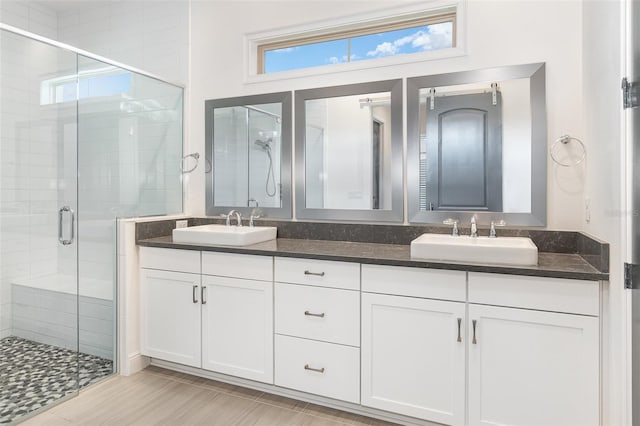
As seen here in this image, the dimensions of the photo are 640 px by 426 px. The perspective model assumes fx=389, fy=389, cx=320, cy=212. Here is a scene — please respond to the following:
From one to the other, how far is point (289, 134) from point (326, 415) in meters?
1.81

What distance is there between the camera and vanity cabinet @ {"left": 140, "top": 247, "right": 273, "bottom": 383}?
7.38ft

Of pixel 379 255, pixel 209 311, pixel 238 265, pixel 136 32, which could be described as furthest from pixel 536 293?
pixel 136 32

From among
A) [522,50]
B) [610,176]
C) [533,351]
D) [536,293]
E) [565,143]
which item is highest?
[522,50]

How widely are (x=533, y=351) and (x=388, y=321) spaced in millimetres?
641

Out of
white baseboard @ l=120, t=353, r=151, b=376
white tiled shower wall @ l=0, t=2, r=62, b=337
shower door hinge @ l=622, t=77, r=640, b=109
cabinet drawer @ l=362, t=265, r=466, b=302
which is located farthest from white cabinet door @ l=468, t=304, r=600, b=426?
white tiled shower wall @ l=0, t=2, r=62, b=337

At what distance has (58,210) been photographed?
7.93ft

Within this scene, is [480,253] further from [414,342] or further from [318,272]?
[318,272]

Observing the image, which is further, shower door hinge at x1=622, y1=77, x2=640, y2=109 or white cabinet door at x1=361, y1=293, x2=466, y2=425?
white cabinet door at x1=361, y1=293, x2=466, y2=425

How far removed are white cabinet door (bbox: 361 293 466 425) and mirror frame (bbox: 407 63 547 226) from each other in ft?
2.31

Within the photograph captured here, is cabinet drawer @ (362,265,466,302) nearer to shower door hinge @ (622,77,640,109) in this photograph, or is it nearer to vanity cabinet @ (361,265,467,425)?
vanity cabinet @ (361,265,467,425)

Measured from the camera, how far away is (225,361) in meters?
2.35

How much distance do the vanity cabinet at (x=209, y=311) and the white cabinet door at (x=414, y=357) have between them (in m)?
0.60

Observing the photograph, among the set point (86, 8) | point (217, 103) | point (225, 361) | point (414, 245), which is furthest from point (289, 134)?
point (86, 8)

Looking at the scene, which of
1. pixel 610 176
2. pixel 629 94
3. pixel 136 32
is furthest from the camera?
pixel 136 32
